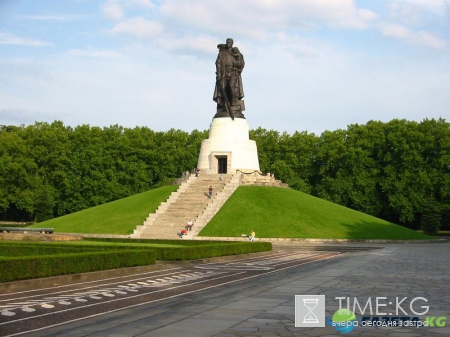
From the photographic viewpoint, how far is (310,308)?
12875 mm

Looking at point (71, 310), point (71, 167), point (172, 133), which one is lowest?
point (71, 310)

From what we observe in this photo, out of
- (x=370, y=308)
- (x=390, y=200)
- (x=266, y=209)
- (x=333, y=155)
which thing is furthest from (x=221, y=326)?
(x=333, y=155)

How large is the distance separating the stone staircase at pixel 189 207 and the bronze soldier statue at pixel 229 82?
686 cm

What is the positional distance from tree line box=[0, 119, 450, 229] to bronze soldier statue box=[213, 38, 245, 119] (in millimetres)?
21599

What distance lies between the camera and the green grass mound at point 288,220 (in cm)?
4803

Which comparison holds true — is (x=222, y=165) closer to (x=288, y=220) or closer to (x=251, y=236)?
(x=288, y=220)

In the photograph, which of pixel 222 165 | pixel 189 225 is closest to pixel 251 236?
pixel 189 225

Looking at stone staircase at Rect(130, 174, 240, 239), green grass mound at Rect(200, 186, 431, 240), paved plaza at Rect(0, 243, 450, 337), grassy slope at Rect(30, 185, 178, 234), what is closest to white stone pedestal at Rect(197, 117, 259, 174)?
stone staircase at Rect(130, 174, 240, 239)

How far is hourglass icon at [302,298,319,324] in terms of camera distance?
38.2 feet

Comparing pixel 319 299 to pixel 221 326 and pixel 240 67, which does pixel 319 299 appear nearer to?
pixel 221 326

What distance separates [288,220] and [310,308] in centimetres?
3779

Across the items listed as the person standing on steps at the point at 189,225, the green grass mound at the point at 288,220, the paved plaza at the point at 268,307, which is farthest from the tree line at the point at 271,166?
the paved plaza at the point at 268,307

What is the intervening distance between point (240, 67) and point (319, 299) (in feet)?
162

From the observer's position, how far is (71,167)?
259ft
